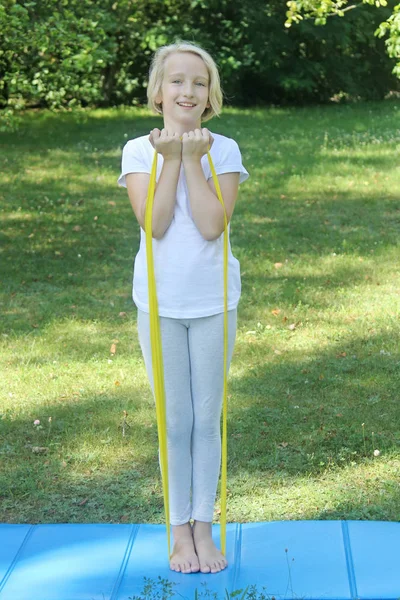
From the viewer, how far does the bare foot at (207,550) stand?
11.7 feet

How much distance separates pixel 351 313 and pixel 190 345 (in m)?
3.70

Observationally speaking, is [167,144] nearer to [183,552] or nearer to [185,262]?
[185,262]

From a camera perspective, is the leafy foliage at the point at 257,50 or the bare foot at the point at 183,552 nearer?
the bare foot at the point at 183,552

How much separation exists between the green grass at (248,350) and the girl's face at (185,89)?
1953 mm

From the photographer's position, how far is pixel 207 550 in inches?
141

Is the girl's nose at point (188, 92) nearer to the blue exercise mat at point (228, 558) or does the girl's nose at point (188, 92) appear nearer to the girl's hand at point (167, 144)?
the girl's hand at point (167, 144)

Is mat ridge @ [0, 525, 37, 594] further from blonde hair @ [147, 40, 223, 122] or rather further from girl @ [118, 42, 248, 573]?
blonde hair @ [147, 40, 223, 122]

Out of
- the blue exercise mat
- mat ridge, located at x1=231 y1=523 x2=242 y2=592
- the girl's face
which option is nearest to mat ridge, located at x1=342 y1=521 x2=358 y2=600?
the blue exercise mat

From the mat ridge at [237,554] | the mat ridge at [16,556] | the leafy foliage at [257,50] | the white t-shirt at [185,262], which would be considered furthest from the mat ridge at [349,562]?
the leafy foliage at [257,50]

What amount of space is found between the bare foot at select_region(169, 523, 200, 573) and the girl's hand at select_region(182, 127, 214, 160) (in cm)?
150

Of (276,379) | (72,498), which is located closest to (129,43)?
(276,379)

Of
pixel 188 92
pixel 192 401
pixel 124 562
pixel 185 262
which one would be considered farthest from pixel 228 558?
pixel 188 92

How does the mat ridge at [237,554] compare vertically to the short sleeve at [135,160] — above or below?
below

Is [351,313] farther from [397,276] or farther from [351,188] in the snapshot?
[351,188]
